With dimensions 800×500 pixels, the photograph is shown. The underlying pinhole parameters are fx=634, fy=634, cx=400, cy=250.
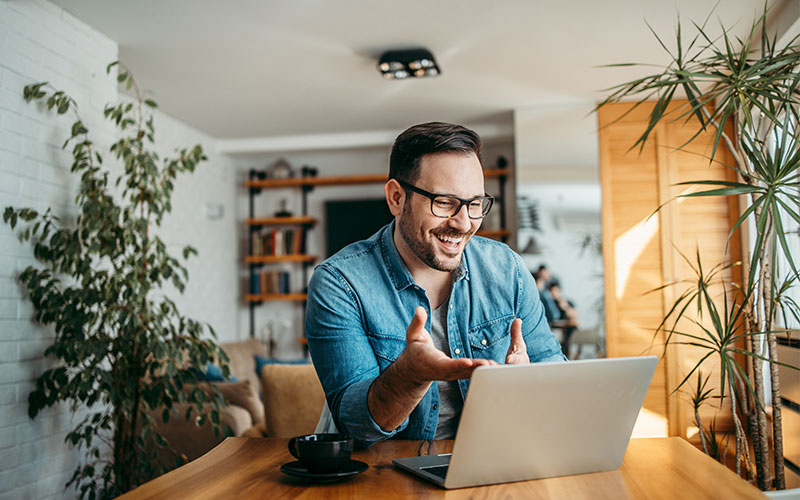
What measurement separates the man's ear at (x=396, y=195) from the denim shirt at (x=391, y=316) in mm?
63

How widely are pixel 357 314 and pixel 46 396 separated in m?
2.01

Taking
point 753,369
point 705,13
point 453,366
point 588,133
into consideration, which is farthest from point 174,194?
point 453,366

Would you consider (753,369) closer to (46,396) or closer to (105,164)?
(46,396)

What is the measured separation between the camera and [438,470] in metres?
1.02

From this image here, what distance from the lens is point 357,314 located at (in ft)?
4.55

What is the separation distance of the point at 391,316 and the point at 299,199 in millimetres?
4911

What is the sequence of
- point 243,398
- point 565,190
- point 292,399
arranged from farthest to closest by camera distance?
point 565,190, point 243,398, point 292,399

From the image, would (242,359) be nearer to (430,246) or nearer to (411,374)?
(430,246)

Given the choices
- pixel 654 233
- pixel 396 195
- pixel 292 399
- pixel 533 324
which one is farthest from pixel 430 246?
pixel 654 233

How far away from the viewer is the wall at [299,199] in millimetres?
6086

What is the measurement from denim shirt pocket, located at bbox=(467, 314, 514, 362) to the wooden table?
1.19 feet

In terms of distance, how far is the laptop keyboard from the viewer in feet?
3.25

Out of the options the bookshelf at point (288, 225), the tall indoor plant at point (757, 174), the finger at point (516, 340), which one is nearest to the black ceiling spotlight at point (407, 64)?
the tall indoor plant at point (757, 174)

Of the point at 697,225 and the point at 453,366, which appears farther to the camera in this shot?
the point at 697,225
